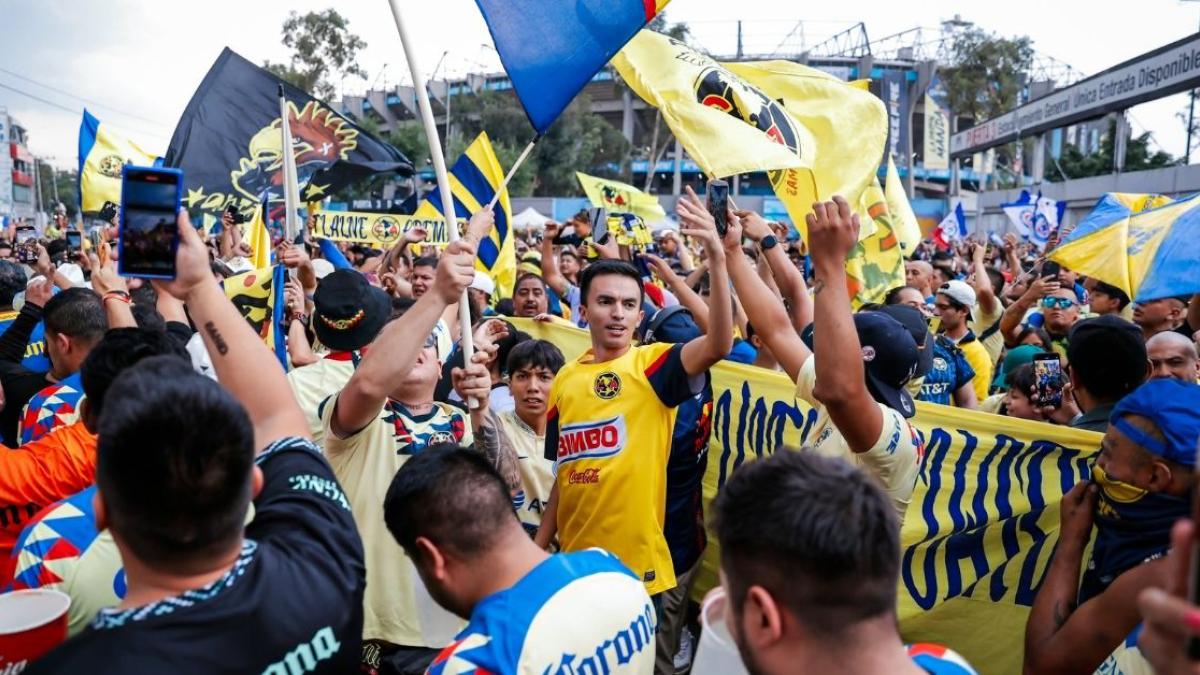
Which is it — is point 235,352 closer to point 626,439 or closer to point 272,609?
point 272,609

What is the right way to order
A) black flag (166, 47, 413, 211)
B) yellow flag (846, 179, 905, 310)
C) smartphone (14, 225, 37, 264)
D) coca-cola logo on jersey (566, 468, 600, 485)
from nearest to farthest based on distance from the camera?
1. coca-cola logo on jersey (566, 468, 600, 485)
2. yellow flag (846, 179, 905, 310)
3. black flag (166, 47, 413, 211)
4. smartphone (14, 225, 37, 264)

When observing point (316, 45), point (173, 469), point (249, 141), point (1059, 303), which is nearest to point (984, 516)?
point (1059, 303)

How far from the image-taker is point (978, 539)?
12.6ft

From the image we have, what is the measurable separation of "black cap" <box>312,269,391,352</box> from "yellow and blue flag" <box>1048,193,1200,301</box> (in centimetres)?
319

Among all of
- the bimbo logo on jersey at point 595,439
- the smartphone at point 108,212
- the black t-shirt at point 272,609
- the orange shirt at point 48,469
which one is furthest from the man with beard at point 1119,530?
the smartphone at point 108,212

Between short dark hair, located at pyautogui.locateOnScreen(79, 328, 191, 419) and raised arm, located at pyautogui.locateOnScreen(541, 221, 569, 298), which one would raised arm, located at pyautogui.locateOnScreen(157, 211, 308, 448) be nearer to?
short dark hair, located at pyautogui.locateOnScreen(79, 328, 191, 419)

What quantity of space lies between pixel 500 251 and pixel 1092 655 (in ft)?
21.1

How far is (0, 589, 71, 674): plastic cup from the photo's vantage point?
163 cm

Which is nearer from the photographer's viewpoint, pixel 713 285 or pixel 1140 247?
pixel 713 285

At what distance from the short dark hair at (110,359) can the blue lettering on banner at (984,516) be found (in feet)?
10.0

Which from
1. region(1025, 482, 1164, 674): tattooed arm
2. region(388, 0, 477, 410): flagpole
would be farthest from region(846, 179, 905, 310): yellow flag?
region(388, 0, 477, 410): flagpole

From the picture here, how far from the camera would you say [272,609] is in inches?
62.6

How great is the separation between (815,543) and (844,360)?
108cm

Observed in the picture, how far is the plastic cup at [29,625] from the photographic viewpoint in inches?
64.1
